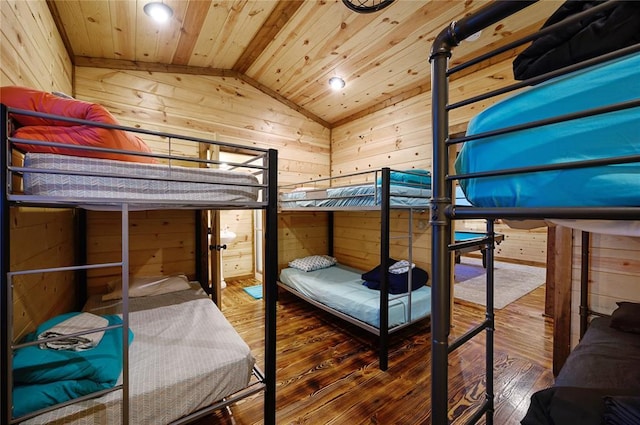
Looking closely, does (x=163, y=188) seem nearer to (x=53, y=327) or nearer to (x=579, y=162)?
(x=53, y=327)

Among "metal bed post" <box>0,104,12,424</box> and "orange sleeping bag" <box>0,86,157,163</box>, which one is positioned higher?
"orange sleeping bag" <box>0,86,157,163</box>

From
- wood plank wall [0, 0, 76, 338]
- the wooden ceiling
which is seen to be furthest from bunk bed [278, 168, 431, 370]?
A: wood plank wall [0, 0, 76, 338]

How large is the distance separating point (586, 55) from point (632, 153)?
279mm

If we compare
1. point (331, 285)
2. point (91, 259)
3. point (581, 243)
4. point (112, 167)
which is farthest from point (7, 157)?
point (581, 243)

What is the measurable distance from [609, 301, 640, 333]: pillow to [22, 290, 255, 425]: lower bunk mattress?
209 cm

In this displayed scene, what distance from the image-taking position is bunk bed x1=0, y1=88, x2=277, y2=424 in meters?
0.96

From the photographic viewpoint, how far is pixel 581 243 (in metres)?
1.82

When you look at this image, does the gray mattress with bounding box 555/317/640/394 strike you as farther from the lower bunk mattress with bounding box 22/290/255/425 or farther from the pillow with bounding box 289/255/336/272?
the pillow with bounding box 289/255/336/272

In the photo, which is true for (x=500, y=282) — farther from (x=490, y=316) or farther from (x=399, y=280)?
(x=490, y=316)

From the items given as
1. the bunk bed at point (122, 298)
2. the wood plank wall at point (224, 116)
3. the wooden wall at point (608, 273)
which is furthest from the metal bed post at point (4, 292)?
the wooden wall at point (608, 273)

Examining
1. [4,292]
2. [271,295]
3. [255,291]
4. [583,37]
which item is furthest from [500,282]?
[4,292]

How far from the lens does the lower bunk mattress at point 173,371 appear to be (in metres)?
1.08

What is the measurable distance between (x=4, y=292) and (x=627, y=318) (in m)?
2.91

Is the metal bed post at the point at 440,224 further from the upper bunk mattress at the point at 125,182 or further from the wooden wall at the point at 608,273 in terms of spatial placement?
the wooden wall at the point at 608,273
